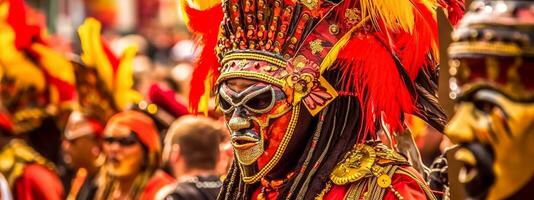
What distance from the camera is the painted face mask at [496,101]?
3.47 metres

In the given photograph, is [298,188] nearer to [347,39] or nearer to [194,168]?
[347,39]

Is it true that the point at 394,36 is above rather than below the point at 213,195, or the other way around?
above

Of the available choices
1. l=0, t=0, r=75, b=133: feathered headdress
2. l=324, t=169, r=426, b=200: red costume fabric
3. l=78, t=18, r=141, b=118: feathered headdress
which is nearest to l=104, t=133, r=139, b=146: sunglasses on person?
l=78, t=18, r=141, b=118: feathered headdress

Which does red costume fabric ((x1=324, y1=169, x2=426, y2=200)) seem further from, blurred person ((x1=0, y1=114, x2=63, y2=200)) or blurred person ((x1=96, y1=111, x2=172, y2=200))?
blurred person ((x1=0, y1=114, x2=63, y2=200))

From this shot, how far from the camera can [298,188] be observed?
5.50 metres

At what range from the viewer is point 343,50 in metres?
5.48

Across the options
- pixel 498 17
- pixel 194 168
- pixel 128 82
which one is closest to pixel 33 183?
pixel 128 82

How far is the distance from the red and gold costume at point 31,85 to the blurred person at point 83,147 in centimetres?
17

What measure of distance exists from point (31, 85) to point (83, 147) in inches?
28.0

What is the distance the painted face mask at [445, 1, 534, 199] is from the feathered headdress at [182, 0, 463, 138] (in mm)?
1833

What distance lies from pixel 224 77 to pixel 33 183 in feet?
16.1

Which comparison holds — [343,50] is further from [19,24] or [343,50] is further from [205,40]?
[19,24]

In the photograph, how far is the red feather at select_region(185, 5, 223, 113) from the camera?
19.9 ft

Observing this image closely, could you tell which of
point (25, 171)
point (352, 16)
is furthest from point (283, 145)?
point (25, 171)
